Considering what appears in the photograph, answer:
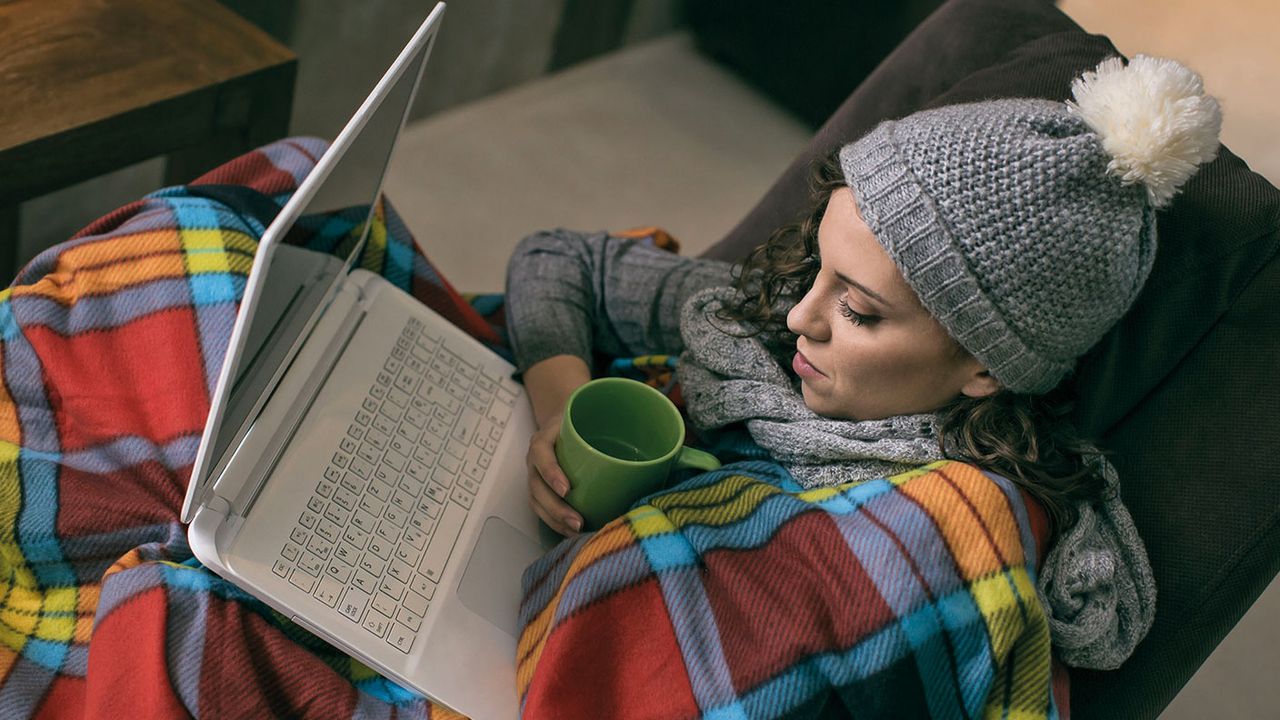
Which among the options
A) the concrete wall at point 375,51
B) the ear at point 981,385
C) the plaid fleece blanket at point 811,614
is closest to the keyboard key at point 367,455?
the plaid fleece blanket at point 811,614

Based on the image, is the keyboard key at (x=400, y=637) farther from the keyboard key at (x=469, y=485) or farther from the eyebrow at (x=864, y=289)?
the eyebrow at (x=864, y=289)

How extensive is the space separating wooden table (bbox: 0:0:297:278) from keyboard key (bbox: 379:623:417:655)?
0.75 m

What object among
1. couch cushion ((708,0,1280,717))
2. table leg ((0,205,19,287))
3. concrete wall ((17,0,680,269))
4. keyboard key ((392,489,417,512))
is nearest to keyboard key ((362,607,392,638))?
keyboard key ((392,489,417,512))

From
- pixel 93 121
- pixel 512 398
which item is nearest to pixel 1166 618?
pixel 512 398

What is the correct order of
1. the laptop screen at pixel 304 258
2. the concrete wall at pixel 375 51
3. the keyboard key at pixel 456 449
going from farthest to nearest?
1. the concrete wall at pixel 375 51
2. the keyboard key at pixel 456 449
3. the laptop screen at pixel 304 258

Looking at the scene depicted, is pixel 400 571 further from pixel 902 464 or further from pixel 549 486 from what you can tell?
pixel 902 464

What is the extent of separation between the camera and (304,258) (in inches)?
32.8

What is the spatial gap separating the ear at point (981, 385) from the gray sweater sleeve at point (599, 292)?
0.34 m

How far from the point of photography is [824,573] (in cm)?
83

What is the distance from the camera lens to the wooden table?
1.21 metres

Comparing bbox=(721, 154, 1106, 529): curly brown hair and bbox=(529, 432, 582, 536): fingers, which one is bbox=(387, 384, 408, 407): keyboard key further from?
bbox=(721, 154, 1106, 529): curly brown hair

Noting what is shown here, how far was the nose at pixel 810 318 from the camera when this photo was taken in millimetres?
951

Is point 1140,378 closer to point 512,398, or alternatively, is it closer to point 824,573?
point 824,573

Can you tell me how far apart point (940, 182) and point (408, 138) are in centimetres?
176
